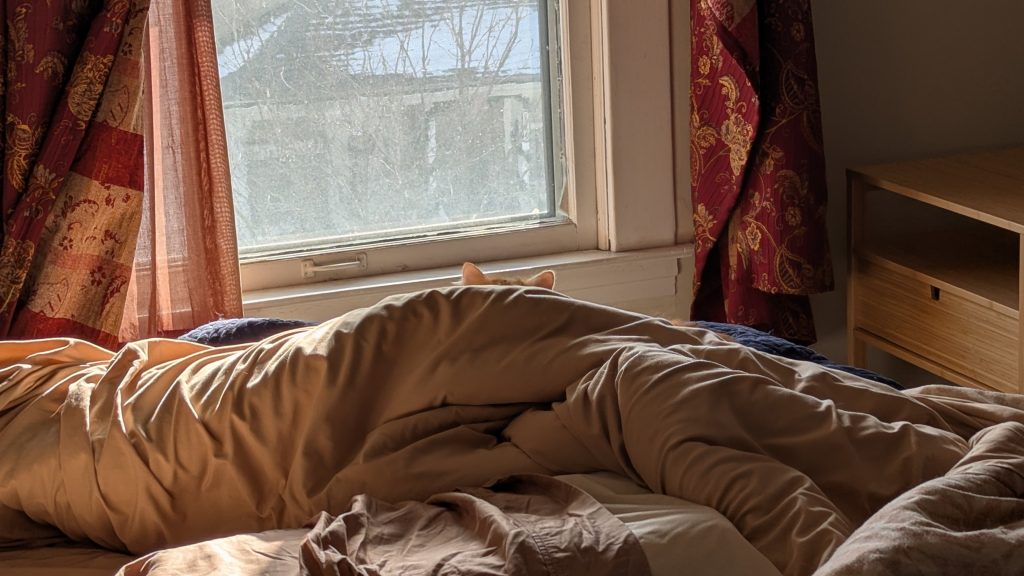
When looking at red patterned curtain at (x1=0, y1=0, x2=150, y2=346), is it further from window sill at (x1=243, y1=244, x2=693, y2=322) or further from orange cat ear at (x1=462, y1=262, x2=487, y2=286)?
orange cat ear at (x1=462, y1=262, x2=487, y2=286)

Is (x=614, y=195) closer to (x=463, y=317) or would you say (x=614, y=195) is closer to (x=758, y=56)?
(x=758, y=56)

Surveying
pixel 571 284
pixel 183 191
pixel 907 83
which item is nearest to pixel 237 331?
pixel 183 191

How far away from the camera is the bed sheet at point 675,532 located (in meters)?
1.04

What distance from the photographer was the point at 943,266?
89.4 inches

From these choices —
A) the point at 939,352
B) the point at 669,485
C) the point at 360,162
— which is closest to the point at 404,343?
the point at 669,485

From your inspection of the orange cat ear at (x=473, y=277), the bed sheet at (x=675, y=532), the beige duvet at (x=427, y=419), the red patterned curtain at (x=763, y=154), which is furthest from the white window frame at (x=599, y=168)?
the bed sheet at (x=675, y=532)

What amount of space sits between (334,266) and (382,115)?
1.05 ft

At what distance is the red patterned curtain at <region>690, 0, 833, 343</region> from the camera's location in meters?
2.21

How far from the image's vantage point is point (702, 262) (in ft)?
7.72

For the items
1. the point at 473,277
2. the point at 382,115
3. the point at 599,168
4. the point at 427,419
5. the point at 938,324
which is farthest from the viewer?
the point at 599,168

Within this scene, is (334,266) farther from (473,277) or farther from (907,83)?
(907,83)

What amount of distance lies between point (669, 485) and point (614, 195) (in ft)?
4.38

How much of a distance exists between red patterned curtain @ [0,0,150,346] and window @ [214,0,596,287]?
14.6 inches

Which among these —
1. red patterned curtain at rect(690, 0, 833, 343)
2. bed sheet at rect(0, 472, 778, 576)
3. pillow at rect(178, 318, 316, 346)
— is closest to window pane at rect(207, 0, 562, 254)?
red patterned curtain at rect(690, 0, 833, 343)
